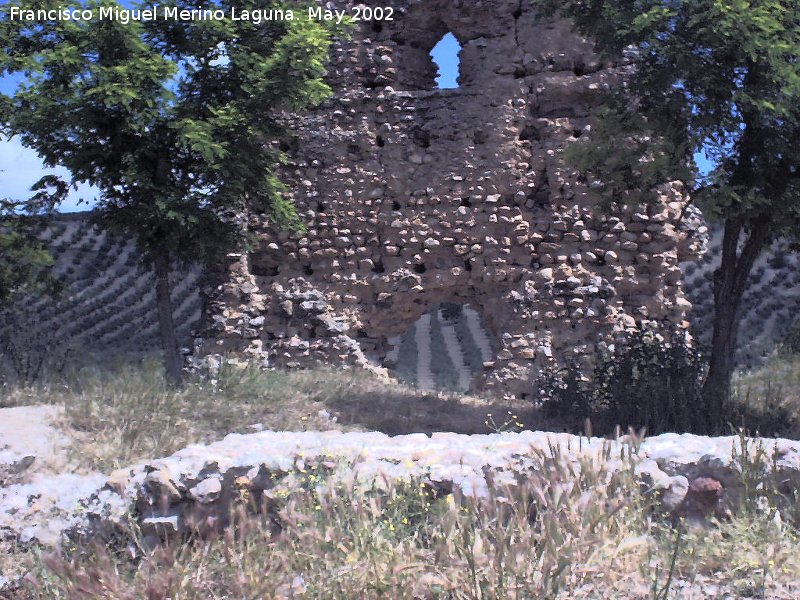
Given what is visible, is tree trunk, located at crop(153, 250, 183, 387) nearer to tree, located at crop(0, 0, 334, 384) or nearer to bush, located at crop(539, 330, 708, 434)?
tree, located at crop(0, 0, 334, 384)

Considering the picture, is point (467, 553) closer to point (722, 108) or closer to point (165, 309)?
point (722, 108)

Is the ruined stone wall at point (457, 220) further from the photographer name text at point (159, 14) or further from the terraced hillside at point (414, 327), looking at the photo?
the terraced hillside at point (414, 327)

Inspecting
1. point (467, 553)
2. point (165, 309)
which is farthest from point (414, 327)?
point (467, 553)

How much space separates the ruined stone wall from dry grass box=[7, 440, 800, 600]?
23.9 feet

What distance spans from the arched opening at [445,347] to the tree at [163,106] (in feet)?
27.8

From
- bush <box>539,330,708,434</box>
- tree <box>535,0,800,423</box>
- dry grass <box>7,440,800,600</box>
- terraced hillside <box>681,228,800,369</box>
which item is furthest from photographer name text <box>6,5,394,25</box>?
terraced hillside <box>681,228,800,369</box>

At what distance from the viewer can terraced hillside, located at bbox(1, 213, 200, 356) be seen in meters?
20.9

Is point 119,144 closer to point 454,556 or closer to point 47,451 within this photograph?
point 47,451

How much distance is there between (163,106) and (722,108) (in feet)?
20.5

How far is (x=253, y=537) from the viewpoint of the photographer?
3803 mm

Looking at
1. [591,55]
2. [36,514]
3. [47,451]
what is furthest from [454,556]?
[591,55]

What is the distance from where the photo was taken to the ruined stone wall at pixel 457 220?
36.9ft

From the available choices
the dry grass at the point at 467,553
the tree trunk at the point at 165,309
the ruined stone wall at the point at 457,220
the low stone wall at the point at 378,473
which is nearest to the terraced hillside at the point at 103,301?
the ruined stone wall at the point at 457,220

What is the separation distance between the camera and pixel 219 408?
8.30 m
